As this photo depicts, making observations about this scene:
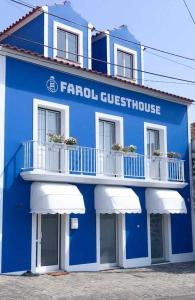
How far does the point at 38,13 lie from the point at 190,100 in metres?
8.98

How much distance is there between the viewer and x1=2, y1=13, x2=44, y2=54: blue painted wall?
66.6 ft

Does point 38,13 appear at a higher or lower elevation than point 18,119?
higher

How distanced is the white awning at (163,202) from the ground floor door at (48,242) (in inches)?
188

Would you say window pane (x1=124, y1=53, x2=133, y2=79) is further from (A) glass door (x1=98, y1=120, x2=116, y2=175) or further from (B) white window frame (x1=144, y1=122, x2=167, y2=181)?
(A) glass door (x1=98, y1=120, x2=116, y2=175)

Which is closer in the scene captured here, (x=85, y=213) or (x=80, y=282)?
(x=80, y=282)

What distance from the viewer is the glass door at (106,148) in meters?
19.1

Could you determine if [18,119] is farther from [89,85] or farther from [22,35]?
[22,35]

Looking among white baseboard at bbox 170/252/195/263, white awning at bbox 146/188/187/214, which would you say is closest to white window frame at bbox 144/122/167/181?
white awning at bbox 146/188/187/214

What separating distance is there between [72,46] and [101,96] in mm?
3163

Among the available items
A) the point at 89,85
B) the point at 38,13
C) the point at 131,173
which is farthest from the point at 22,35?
the point at 131,173

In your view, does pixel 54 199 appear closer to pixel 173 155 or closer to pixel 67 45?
pixel 173 155

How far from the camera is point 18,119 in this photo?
659 inches

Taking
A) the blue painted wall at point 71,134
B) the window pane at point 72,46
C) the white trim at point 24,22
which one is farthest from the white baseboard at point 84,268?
the white trim at point 24,22

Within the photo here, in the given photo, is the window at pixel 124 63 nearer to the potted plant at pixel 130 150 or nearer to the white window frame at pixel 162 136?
the white window frame at pixel 162 136
